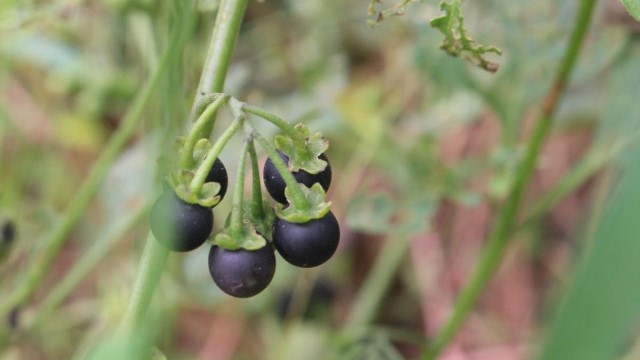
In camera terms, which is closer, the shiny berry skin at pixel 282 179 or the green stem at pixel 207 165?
the green stem at pixel 207 165

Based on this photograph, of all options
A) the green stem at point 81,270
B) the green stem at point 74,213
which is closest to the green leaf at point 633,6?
the green stem at point 74,213

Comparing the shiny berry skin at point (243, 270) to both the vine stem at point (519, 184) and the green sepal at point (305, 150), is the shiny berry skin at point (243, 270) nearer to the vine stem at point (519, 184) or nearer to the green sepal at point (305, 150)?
the green sepal at point (305, 150)

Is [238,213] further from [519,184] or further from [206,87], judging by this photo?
[519,184]

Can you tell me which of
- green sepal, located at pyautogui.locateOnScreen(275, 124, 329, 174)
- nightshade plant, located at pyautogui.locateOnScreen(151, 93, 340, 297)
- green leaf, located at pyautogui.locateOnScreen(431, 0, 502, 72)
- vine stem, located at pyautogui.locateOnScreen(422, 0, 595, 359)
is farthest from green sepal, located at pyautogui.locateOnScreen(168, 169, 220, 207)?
vine stem, located at pyautogui.locateOnScreen(422, 0, 595, 359)

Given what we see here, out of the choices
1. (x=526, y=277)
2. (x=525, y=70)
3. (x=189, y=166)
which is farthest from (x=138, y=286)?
(x=526, y=277)

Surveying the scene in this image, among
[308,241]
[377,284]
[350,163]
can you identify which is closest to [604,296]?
[308,241]

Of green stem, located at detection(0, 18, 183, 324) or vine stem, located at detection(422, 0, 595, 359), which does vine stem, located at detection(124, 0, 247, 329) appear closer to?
green stem, located at detection(0, 18, 183, 324)
